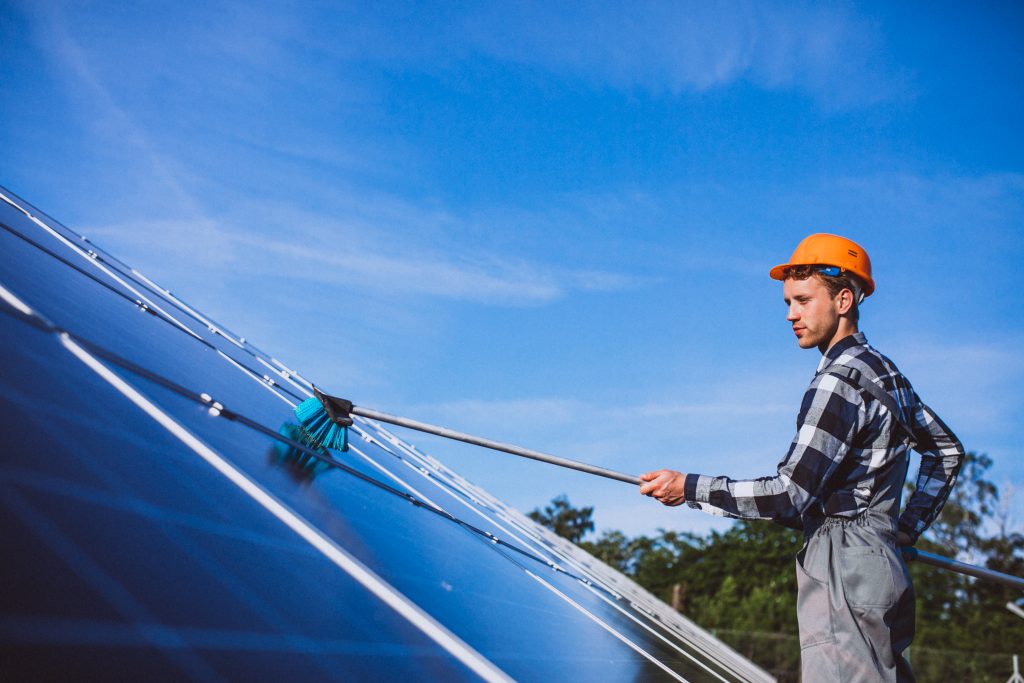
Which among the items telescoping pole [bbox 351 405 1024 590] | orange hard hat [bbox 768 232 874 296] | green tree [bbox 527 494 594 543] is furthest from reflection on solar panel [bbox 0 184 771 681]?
green tree [bbox 527 494 594 543]

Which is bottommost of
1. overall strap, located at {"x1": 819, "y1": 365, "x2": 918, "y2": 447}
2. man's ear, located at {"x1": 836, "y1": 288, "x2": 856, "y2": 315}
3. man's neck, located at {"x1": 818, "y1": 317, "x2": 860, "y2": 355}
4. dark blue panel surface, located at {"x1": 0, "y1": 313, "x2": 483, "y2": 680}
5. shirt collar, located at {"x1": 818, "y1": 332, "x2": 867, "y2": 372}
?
dark blue panel surface, located at {"x1": 0, "y1": 313, "x2": 483, "y2": 680}

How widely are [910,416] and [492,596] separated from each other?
1.80m

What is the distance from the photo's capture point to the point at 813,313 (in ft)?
10.8

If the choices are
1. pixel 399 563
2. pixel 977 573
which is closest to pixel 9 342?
pixel 399 563

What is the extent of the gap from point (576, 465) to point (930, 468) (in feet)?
5.41

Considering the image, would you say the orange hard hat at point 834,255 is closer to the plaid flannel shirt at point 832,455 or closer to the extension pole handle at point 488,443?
the plaid flannel shirt at point 832,455

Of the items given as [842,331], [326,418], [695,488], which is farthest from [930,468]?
[326,418]

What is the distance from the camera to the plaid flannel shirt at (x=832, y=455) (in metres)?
2.89

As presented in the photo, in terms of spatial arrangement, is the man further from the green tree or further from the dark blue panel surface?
the green tree

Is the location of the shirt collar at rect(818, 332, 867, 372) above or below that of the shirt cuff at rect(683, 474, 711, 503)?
above

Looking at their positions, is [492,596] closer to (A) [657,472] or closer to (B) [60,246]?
(A) [657,472]

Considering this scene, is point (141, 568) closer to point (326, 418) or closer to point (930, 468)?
point (326, 418)

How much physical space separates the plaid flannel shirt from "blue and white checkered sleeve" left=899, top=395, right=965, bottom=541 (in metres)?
0.45

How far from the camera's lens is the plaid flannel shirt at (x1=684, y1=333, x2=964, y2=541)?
289cm
